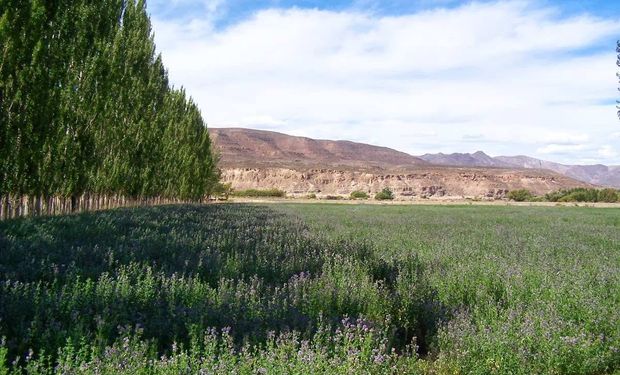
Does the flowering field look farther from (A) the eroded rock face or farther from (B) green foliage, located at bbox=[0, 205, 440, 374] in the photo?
(A) the eroded rock face

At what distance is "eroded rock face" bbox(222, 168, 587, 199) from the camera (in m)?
95.8

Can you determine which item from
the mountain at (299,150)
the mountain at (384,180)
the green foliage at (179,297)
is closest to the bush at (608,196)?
the mountain at (384,180)

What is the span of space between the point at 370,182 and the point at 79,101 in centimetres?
8279

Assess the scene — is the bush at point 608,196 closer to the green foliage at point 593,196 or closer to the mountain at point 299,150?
the green foliage at point 593,196

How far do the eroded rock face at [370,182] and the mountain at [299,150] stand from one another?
3309 centimetres

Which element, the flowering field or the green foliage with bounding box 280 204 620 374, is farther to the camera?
the green foliage with bounding box 280 204 620 374

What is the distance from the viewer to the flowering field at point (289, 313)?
3.02 metres

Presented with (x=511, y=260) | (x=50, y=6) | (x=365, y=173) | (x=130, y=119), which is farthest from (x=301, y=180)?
(x=511, y=260)

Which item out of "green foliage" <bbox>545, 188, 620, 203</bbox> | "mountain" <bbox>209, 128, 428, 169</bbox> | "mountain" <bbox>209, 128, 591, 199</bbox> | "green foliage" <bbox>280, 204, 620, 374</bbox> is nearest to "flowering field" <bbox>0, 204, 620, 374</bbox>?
"green foliage" <bbox>280, 204, 620, 374</bbox>

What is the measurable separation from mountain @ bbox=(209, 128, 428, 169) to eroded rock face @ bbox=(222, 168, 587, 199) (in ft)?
109

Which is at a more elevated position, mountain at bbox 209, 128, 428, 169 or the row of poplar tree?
mountain at bbox 209, 128, 428, 169

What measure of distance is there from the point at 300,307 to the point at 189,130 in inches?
1219

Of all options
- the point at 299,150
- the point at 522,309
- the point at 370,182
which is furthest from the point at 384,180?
the point at 522,309

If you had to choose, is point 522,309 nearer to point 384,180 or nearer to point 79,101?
point 79,101
